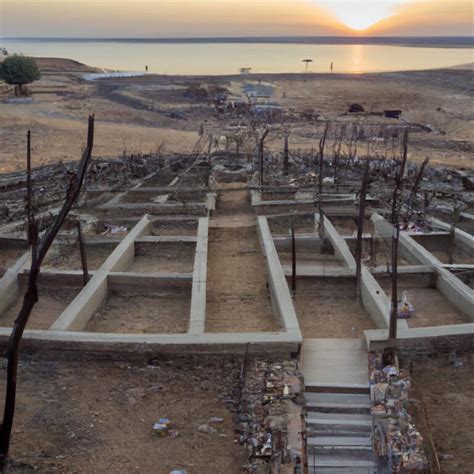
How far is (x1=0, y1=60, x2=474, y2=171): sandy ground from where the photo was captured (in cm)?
3058

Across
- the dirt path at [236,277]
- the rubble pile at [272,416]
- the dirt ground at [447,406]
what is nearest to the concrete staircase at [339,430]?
the rubble pile at [272,416]

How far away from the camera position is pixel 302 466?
6.45m

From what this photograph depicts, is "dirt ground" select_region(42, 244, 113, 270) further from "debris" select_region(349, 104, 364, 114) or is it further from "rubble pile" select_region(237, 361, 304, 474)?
"debris" select_region(349, 104, 364, 114)

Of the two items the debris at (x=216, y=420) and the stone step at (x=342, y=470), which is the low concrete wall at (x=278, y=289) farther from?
the stone step at (x=342, y=470)

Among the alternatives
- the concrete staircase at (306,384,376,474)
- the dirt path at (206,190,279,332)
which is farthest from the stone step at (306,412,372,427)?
the dirt path at (206,190,279,332)

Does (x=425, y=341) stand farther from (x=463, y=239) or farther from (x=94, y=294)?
(x=463, y=239)

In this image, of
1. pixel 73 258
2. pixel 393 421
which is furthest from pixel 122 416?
pixel 73 258

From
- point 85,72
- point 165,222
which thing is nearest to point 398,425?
point 165,222

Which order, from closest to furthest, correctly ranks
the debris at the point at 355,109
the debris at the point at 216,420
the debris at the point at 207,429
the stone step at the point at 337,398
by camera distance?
the debris at the point at 207,429 → the debris at the point at 216,420 → the stone step at the point at 337,398 → the debris at the point at 355,109

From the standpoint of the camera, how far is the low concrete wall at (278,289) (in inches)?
366

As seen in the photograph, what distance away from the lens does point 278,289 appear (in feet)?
35.4

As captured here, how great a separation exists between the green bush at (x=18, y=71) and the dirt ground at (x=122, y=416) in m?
41.2

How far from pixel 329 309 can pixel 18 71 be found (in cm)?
4065

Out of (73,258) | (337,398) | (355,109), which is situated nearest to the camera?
(337,398)
